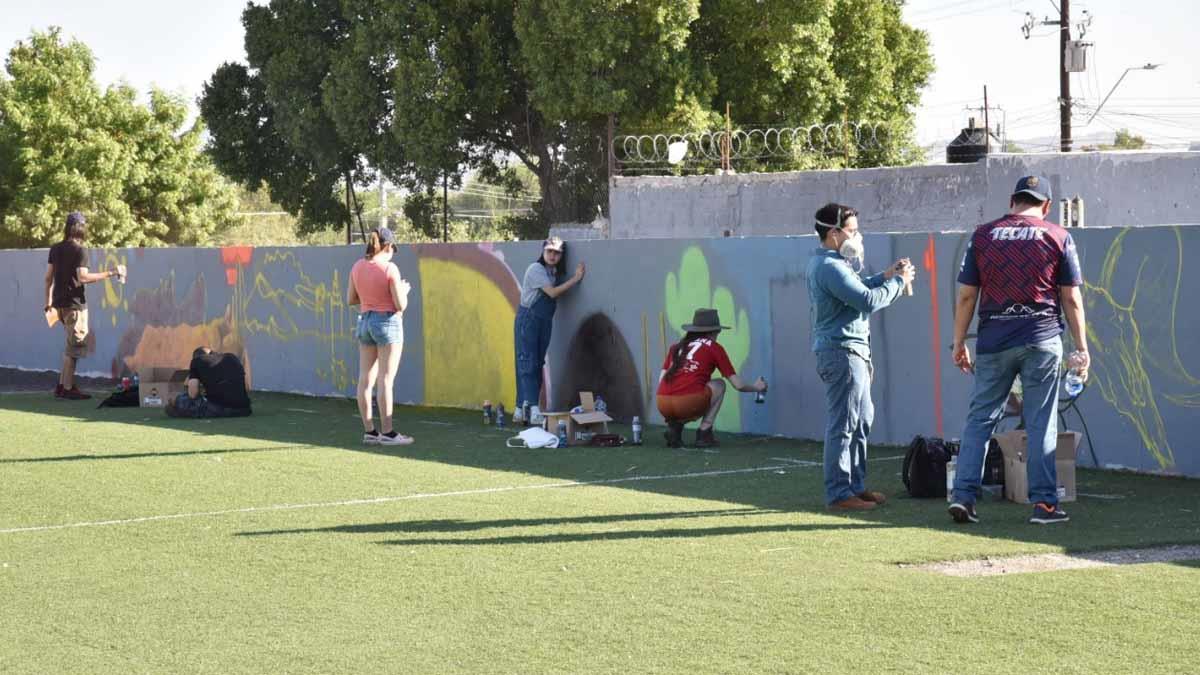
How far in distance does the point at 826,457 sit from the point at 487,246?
28.9 ft

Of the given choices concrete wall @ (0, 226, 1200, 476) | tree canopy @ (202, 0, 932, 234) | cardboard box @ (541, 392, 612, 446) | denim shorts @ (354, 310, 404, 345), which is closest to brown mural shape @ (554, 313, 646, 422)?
concrete wall @ (0, 226, 1200, 476)

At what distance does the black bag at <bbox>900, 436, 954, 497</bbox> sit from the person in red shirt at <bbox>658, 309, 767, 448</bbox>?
349cm

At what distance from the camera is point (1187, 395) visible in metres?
11.7

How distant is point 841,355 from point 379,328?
18.3ft

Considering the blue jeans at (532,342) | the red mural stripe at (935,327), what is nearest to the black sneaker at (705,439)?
the red mural stripe at (935,327)

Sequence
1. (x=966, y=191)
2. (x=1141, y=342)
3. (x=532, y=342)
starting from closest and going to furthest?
1. (x=1141, y=342)
2. (x=532, y=342)
3. (x=966, y=191)

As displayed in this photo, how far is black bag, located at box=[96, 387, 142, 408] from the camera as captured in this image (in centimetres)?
1914

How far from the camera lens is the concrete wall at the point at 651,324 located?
39.1 ft

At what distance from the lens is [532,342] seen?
16.7m

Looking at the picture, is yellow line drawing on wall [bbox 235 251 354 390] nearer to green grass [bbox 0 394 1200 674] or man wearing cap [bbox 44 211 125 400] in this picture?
man wearing cap [bbox 44 211 125 400]

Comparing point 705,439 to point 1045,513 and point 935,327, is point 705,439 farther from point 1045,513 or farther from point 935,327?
point 1045,513

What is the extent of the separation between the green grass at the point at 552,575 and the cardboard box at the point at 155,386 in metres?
5.69

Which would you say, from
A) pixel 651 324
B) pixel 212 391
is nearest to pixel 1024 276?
pixel 651 324

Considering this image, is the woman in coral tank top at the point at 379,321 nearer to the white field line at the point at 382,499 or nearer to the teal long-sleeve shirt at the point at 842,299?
the white field line at the point at 382,499
